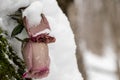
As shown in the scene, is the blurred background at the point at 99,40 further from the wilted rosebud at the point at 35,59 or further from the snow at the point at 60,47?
the wilted rosebud at the point at 35,59

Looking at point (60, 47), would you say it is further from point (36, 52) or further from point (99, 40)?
point (99, 40)

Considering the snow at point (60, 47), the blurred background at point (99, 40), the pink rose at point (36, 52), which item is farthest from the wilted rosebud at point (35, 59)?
the blurred background at point (99, 40)

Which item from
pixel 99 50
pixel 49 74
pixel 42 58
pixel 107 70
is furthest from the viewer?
pixel 99 50

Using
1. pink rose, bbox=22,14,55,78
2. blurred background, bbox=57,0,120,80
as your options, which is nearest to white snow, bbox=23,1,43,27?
pink rose, bbox=22,14,55,78

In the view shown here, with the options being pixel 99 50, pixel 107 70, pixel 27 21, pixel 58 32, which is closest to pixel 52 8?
pixel 58 32

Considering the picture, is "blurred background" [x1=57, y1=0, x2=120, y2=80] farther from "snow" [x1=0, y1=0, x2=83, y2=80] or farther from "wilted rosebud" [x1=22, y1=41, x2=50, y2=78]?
"wilted rosebud" [x1=22, y1=41, x2=50, y2=78]

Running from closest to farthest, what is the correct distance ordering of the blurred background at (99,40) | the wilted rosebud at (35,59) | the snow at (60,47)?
1. the wilted rosebud at (35,59)
2. the snow at (60,47)
3. the blurred background at (99,40)

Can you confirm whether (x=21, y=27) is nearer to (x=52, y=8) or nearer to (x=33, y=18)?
(x=33, y=18)

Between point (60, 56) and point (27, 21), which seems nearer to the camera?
point (27, 21)

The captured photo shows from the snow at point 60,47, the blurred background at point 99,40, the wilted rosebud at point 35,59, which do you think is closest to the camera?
the wilted rosebud at point 35,59
